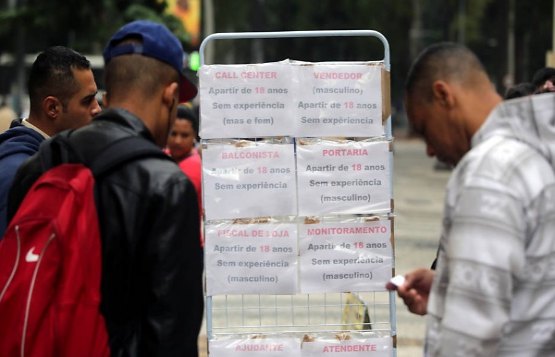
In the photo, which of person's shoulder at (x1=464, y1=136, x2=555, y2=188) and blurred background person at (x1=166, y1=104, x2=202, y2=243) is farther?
blurred background person at (x1=166, y1=104, x2=202, y2=243)

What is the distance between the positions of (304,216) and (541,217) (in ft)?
9.80

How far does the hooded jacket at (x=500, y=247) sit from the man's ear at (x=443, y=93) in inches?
5.7

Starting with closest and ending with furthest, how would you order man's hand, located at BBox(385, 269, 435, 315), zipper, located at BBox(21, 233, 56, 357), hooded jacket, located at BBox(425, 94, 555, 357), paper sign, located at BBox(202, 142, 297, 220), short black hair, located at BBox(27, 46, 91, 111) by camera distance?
hooded jacket, located at BBox(425, 94, 555, 357) → zipper, located at BBox(21, 233, 56, 357) → man's hand, located at BBox(385, 269, 435, 315) → short black hair, located at BBox(27, 46, 91, 111) → paper sign, located at BBox(202, 142, 297, 220)

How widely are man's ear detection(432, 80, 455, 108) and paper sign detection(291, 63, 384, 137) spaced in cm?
260

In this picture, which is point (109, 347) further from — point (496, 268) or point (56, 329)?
point (496, 268)

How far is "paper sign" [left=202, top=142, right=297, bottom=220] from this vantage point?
19.1 feet

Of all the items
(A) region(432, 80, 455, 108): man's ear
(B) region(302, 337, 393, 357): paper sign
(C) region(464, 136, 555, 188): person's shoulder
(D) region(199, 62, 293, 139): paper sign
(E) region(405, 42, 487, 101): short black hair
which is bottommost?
(B) region(302, 337, 393, 357): paper sign

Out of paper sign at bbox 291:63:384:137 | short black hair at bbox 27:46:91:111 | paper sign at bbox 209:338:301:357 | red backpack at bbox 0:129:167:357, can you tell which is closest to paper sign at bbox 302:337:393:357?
paper sign at bbox 209:338:301:357

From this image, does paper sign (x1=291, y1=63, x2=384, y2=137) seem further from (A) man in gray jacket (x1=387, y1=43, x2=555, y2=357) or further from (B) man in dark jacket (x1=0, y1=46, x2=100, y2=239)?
(A) man in gray jacket (x1=387, y1=43, x2=555, y2=357)

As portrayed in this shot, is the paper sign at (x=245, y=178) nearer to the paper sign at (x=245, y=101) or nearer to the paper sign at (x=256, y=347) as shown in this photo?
the paper sign at (x=245, y=101)

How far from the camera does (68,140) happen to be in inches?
128

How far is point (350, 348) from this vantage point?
5930 mm

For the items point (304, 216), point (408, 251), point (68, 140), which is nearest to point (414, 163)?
point (408, 251)

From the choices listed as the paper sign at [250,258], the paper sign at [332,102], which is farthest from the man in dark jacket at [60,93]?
the paper sign at [332,102]
